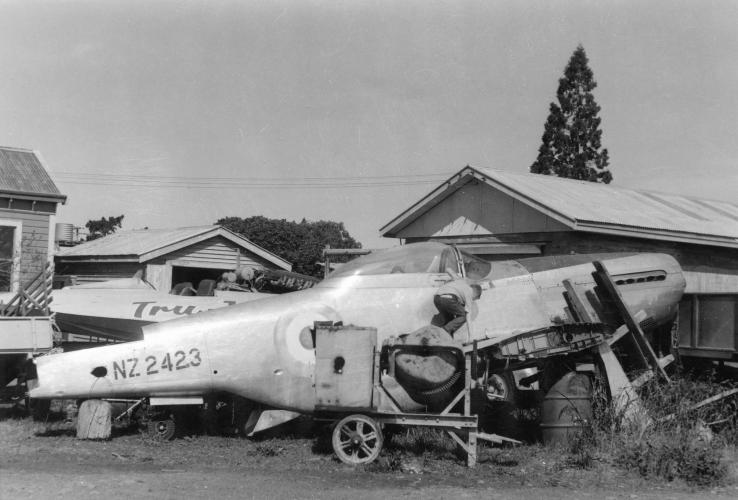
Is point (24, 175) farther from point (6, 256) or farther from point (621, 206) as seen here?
point (621, 206)

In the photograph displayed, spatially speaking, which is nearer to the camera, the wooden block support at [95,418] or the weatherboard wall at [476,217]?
the wooden block support at [95,418]

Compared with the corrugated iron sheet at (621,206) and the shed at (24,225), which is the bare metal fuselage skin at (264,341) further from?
the shed at (24,225)

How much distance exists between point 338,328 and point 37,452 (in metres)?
3.76

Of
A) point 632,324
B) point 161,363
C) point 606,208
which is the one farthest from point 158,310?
point 606,208

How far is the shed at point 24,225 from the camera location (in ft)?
58.0

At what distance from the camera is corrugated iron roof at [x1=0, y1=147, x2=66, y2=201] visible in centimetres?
1809

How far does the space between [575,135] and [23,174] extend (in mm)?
28794

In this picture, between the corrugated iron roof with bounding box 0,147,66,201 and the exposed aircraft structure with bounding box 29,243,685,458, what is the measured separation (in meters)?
10.8

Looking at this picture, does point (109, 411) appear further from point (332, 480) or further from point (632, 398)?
point (632, 398)

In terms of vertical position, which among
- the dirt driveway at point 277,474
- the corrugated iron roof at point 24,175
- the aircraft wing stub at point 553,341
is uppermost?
the corrugated iron roof at point 24,175

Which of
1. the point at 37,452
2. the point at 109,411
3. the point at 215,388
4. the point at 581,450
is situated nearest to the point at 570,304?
the point at 581,450

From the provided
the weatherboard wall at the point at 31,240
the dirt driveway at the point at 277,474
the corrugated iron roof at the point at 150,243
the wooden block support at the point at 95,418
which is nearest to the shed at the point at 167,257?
the corrugated iron roof at the point at 150,243

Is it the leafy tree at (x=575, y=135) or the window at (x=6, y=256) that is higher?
the leafy tree at (x=575, y=135)

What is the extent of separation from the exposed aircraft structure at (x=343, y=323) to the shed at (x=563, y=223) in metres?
4.16
